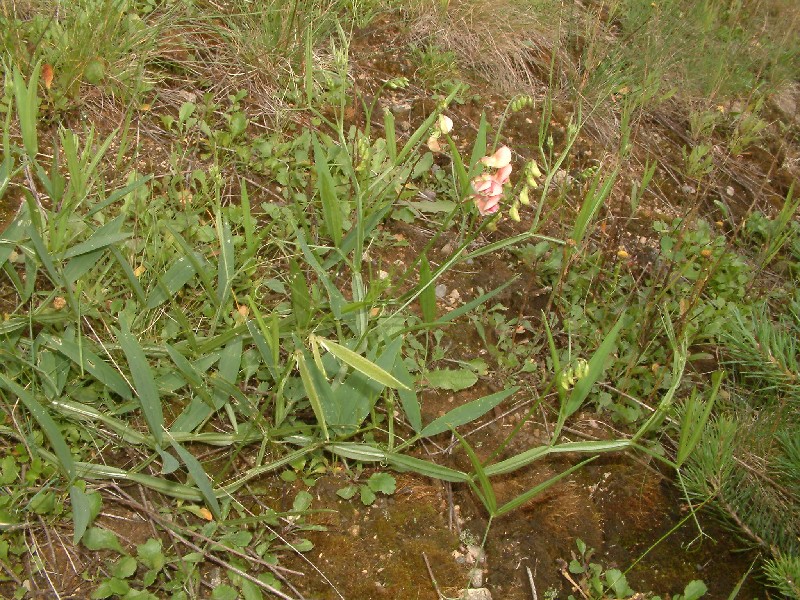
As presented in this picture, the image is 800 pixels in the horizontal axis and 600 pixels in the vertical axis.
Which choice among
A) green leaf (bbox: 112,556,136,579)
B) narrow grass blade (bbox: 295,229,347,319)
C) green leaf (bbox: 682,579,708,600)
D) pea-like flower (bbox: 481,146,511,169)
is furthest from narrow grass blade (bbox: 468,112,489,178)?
green leaf (bbox: 112,556,136,579)

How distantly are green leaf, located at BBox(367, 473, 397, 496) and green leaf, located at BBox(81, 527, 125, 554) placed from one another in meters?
0.52

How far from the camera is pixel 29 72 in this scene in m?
2.02

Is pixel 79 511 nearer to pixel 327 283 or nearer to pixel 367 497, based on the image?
pixel 367 497

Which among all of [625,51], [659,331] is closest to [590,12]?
[625,51]

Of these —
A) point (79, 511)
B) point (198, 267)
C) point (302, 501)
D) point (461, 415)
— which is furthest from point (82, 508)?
point (461, 415)

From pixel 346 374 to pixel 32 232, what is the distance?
0.70 metres

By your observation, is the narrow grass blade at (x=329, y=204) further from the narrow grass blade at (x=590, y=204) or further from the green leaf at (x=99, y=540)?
the green leaf at (x=99, y=540)

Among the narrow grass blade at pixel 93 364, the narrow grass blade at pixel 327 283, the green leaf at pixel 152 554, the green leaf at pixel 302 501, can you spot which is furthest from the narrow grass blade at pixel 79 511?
the narrow grass blade at pixel 327 283

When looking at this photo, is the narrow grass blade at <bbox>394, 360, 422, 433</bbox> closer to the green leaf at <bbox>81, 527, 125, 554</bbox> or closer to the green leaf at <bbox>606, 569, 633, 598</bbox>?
the green leaf at <bbox>606, 569, 633, 598</bbox>

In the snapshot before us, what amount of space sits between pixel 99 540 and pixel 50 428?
23 centimetres

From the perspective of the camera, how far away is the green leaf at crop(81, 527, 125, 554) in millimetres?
1414

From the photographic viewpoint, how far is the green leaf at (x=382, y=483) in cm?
163

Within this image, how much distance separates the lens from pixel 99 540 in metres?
1.42

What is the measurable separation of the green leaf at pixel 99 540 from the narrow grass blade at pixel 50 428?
0.36ft
